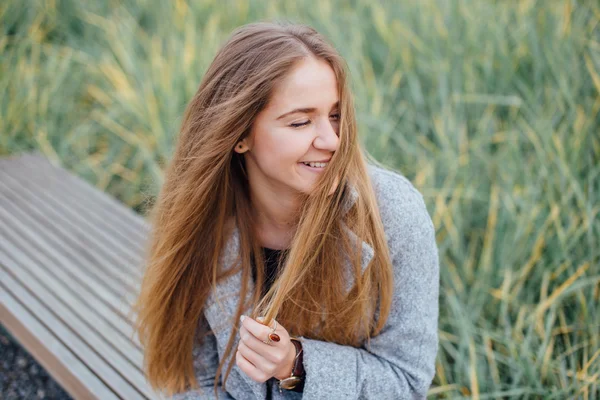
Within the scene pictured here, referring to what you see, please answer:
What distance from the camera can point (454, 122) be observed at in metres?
2.80

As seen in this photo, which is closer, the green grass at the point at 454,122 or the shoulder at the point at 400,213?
the shoulder at the point at 400,213

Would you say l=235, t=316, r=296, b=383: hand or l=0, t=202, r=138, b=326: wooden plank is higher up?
l=235, t=316, r=296, b=383: hand

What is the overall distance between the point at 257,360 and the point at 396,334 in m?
0.35

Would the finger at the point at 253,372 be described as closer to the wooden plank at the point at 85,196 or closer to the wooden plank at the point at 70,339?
the wooden plank at the point at 70,339

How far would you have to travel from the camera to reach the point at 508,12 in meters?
3.46

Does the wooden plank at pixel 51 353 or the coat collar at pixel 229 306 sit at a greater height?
the coat collar at pixel 229 306

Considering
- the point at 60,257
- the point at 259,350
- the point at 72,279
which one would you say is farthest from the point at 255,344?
the point at 60,257

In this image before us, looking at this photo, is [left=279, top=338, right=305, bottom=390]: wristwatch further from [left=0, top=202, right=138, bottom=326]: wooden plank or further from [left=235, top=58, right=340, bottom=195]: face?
[left=0, top=202, right=138, bottom=326]: wooden plank

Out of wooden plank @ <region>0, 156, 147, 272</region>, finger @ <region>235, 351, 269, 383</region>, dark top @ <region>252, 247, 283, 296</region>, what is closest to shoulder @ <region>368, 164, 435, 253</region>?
dark top @ <region>252, 247, 283, 296</region>

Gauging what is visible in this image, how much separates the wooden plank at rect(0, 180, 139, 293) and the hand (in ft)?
3.25

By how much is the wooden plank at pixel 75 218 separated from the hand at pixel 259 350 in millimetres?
966

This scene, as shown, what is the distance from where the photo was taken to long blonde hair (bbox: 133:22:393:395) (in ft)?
4.44

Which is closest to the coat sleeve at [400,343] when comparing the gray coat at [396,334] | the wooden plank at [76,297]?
the gray coat at [396,334]

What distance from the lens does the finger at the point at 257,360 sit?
1318 mm
